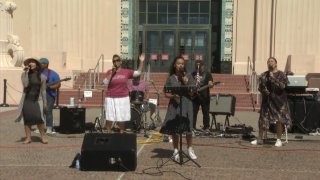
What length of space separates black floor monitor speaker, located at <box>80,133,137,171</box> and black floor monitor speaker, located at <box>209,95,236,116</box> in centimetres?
438

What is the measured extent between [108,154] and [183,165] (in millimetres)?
1305

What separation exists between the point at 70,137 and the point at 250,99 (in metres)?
9.96

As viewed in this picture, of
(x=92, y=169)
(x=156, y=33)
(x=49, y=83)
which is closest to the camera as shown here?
(x=92, y=169)

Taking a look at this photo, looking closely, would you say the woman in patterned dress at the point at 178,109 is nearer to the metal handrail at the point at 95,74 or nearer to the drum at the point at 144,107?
the drum at the point at 144,107

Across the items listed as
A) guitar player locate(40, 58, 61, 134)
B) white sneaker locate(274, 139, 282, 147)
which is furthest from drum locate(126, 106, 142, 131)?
white sneaker locate(274, 139, 282, 147)

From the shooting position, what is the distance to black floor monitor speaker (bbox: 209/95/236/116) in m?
11.4

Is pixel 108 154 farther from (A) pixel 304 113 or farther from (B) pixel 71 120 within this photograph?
(A) pixel 304 113

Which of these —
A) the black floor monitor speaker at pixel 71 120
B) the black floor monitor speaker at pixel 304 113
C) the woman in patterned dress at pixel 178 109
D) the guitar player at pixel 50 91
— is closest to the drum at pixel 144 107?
the black floor monitor speaker at pixel 71 120

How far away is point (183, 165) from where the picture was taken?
7.88 m

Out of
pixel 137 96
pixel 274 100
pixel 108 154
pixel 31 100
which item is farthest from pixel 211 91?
pixel 108 154

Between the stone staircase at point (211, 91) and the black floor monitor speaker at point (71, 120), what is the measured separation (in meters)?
5.36

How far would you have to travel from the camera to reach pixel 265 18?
23.2 m

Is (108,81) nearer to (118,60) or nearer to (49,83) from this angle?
(118,60)

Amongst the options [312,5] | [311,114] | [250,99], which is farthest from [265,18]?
[311,114]
